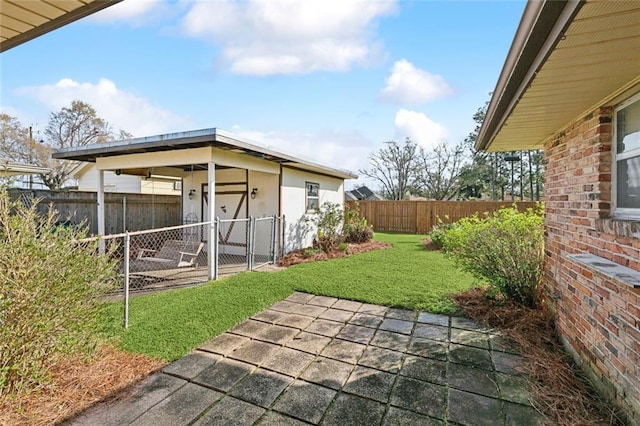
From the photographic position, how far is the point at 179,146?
6.19m

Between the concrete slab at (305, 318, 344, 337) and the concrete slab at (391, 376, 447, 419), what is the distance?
44.0 inches

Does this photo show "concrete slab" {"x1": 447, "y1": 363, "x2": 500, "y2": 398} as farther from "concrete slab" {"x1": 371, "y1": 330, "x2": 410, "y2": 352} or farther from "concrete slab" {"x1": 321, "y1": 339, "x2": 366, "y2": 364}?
"concrete slab" {"x1": 321, "y1": 339, "x2": 366, "y2": 364}

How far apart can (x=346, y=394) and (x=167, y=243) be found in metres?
6.69

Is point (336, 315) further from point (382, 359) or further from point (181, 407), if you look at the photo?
point (181, 407)

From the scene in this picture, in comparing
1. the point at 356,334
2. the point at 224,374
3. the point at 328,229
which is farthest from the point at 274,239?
the point at 224,374

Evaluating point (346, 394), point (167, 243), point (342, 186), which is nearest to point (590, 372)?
point (346, 394)

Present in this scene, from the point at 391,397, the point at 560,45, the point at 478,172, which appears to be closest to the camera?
the point at 560,45

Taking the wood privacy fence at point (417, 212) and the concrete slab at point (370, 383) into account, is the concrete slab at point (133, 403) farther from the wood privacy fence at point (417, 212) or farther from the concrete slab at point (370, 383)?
the wood privacy fence at point (417, 212)

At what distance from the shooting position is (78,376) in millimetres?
2521

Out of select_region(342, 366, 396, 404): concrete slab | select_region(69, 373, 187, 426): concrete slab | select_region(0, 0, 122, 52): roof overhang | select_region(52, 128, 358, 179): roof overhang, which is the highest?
select_region(52, 128, 358, 179): roof overhang

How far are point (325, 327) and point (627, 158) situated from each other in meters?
3.26

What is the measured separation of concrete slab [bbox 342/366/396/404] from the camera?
246 centimetres

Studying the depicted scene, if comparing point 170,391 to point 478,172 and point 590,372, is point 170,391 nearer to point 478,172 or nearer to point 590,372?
point 590,372

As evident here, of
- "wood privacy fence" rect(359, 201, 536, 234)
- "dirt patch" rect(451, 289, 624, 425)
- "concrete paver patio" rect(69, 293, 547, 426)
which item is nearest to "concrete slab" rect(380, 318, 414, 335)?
"concrete paver patio" rect(69, 293, 547, 426)
